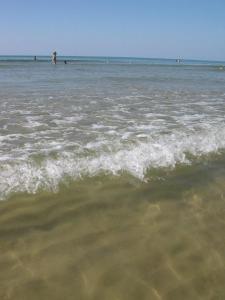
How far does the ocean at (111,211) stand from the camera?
3.16m

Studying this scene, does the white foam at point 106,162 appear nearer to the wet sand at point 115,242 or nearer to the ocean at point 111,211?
the ocean at point 111,211

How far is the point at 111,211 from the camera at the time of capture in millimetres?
4422

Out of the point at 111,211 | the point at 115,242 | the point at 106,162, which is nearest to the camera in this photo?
the point at 115,242

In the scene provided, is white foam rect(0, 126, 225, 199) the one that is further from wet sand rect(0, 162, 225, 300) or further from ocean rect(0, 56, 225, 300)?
wet sand rect(0, 162, 225, 300)

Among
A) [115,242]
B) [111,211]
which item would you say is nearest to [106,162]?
[111,211]

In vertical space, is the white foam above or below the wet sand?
above

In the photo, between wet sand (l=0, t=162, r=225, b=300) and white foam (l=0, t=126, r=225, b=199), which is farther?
white foam (l=0, t=126, r=225, b=199)

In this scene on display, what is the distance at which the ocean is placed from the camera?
3164mm

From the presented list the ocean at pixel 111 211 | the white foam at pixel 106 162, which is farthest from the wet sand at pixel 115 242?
the white foam at pixel 106 162

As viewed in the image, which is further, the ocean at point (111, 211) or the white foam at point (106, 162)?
the white foam at point (106, 162)

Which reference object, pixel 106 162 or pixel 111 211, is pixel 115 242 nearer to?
pixel 111 211

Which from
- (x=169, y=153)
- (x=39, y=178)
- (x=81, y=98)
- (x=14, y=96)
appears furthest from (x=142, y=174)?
(x=14, y=96)

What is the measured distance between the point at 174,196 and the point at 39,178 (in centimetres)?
215

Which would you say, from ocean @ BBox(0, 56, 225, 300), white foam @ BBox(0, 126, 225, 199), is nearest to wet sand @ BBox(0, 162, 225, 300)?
ocean @ BBox(0, 56, 225, 300)
